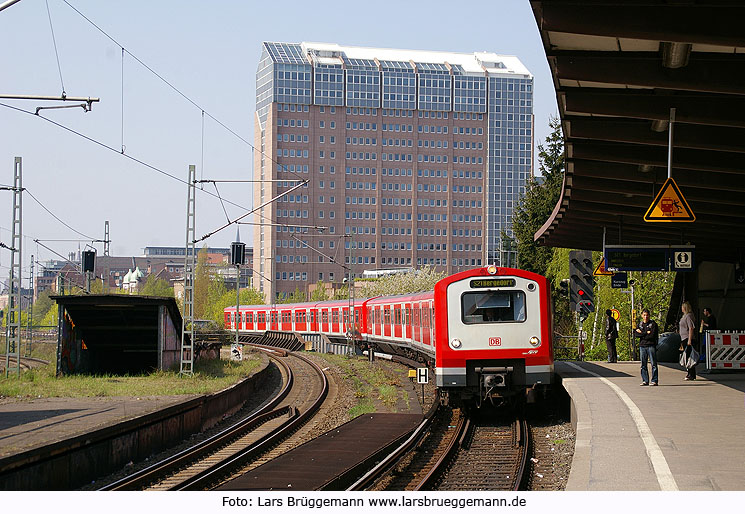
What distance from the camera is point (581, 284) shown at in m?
24.0

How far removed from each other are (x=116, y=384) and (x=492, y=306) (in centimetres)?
1026

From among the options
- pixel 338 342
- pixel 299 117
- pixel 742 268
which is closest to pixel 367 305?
pixel 338 342

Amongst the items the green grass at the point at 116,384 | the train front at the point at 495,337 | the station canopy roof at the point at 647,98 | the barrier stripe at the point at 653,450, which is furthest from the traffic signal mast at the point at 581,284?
the green grass at the point at 116,384

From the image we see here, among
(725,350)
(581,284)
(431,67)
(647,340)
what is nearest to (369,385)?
(581,284)

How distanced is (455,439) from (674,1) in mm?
7445

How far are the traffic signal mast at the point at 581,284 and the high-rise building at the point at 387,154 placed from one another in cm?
9838

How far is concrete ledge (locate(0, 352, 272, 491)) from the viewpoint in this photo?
10.5 m

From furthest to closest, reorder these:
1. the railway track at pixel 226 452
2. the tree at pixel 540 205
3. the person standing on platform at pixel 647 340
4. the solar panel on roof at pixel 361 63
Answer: the solar panel on roof at pixel 361 63
the tree at pixel 540 205
the person standing on platform at pixel 647 340
the railway track at pixel 226 452

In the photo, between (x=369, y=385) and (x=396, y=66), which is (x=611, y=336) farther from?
(x=396, y=66)

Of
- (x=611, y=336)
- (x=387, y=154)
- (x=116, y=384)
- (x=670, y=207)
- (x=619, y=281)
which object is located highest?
(x=387, y=154)

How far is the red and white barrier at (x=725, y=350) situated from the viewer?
19.2m

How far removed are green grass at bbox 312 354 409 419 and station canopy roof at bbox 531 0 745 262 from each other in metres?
5.91

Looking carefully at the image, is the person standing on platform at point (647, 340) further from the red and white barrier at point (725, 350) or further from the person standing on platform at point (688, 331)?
the red and white barrier at point (725, 350)

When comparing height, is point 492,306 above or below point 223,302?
above
